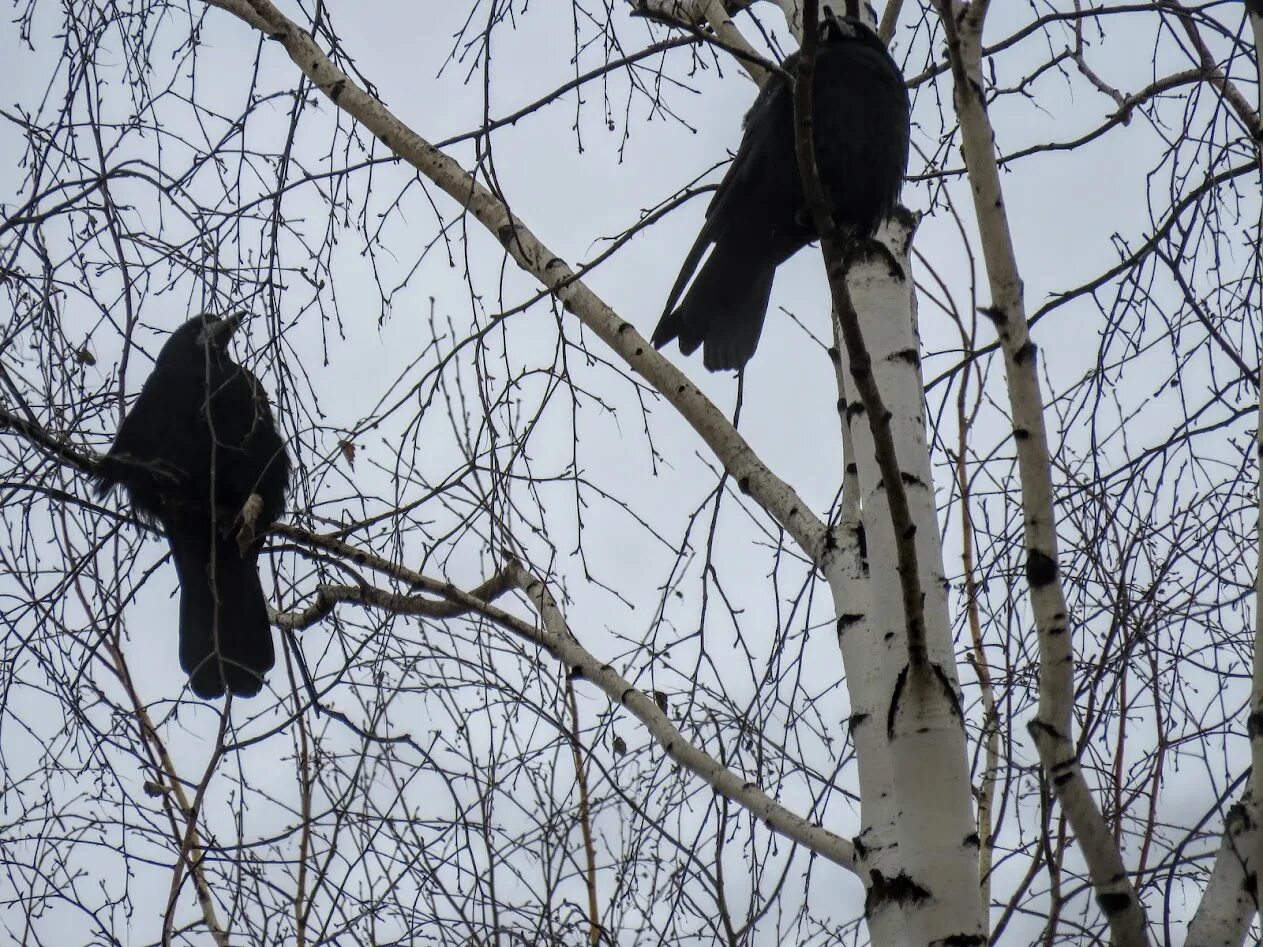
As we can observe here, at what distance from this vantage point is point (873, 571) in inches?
81.7

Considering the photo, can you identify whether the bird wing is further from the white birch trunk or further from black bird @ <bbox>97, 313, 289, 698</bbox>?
black bird @ <bbox>97, 313, 289, 698</bbox>

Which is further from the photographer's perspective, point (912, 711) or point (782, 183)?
point (782, 183)

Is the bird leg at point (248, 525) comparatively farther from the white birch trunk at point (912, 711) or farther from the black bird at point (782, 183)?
the white birch trunk at point (912, 711)

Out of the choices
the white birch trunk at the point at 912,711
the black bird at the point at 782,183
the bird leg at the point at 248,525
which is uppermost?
the bird leg at the point at 248,525

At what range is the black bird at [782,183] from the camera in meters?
3.12

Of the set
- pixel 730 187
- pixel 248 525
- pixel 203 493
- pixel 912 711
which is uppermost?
pixel 203 493

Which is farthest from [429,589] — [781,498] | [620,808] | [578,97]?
[578,97]

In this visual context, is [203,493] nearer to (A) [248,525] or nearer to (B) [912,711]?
(A) [248,525]

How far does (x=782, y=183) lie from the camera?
126 inches

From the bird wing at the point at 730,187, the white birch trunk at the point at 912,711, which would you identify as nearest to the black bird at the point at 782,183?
the bird wing at the point at 730,187

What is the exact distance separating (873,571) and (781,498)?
1.76ft

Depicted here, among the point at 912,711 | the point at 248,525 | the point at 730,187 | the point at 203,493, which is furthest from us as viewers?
the point at 203,493

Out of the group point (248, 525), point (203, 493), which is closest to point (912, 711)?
point (248, 525)

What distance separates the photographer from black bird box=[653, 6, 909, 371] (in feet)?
10.2
